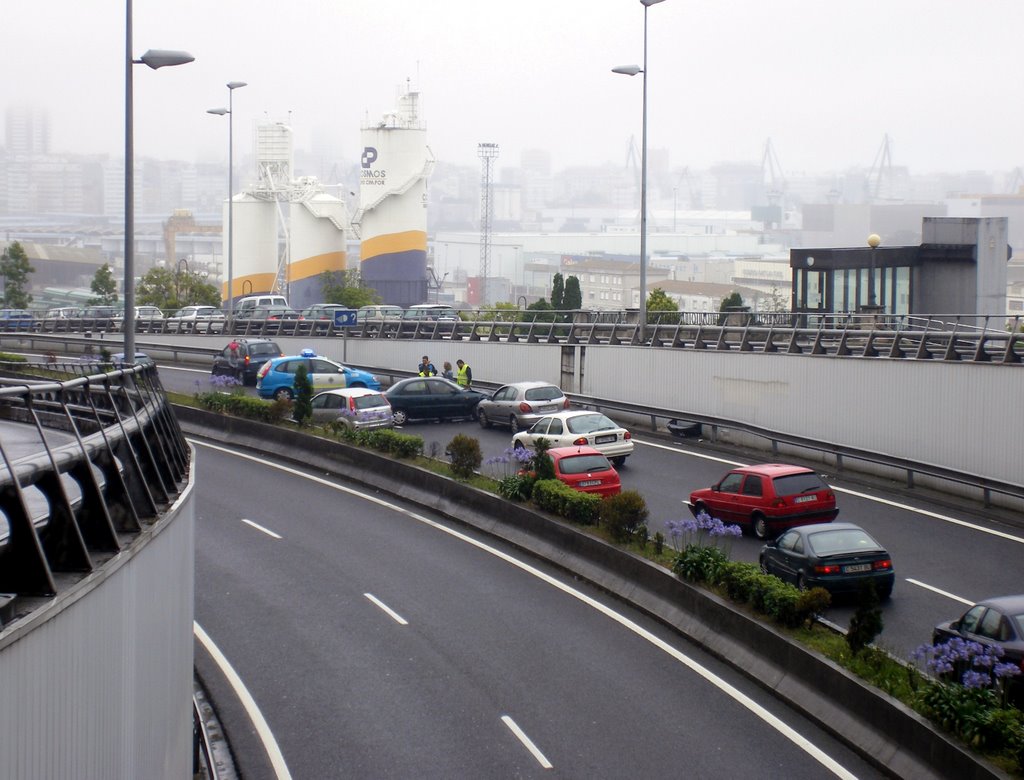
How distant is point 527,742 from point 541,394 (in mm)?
19052

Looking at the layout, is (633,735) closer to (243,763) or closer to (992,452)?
(243,763)

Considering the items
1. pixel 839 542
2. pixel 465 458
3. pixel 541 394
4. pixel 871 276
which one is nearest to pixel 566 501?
pixel 465 458

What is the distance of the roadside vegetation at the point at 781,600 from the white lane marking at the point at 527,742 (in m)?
3.53

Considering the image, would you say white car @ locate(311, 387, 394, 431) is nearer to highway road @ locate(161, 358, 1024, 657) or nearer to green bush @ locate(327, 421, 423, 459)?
green bush @ locate(327, 421, 423, 459)

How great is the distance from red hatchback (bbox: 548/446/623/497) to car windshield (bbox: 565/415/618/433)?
3451 millimetres

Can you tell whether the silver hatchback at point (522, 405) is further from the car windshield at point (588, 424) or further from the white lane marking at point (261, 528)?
the white lane marking at point (261, 528)

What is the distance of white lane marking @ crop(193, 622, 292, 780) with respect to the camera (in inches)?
497

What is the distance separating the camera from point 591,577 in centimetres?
1919

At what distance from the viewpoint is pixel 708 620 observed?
53.3 ft

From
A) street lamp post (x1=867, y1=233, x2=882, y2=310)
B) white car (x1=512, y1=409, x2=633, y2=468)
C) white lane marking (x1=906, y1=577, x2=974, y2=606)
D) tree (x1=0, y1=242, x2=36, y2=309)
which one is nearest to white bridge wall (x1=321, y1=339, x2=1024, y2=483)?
white car (x1=512, y1=409, x2=633, y2=468)

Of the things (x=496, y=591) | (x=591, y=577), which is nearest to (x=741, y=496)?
(x=591, y=577)

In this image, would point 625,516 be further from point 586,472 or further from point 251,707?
point 251,707

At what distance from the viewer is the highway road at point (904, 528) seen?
55.0 feet

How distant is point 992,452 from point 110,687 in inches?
789
